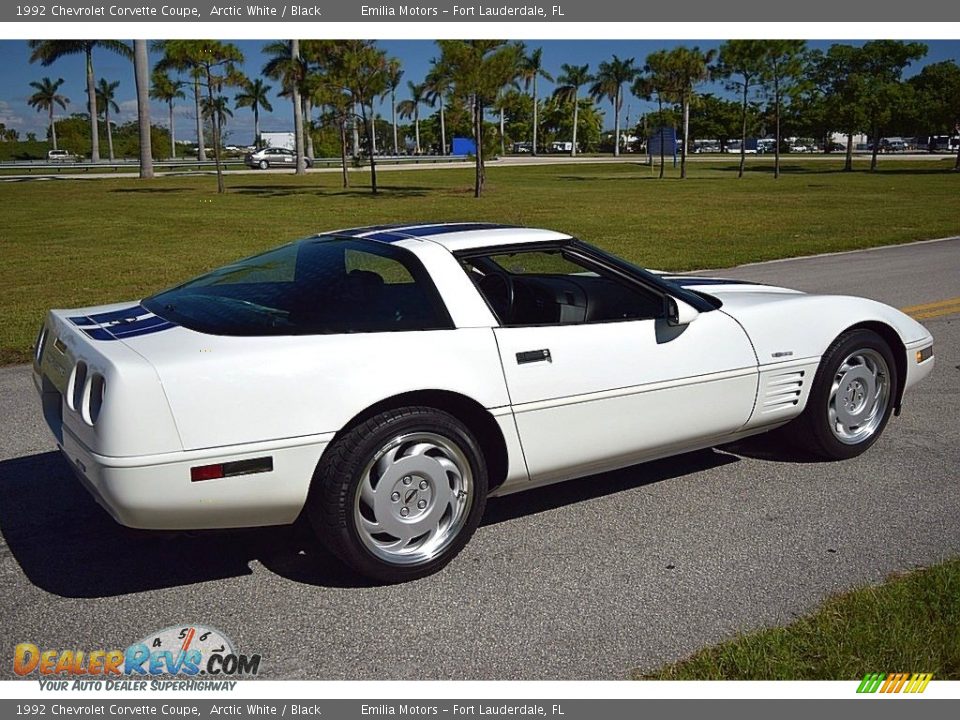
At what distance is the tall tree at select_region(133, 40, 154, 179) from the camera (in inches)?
1800

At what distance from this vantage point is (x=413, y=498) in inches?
146

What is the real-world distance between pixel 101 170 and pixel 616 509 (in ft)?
207

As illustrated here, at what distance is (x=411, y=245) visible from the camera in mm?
4098

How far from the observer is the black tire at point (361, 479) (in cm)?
350

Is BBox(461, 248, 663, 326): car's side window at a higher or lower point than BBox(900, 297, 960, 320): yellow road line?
higher

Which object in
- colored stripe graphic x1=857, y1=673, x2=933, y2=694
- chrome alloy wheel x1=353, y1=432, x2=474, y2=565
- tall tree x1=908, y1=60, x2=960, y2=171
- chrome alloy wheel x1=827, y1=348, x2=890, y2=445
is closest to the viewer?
colored stripe graphic x1=857, y1=673, x2=933, y2=694

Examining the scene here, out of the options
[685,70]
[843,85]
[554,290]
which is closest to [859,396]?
[554,290]

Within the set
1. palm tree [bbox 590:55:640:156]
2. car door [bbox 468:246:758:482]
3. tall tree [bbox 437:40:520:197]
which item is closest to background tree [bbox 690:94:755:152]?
palm tree [bbox 590:55:640:156]

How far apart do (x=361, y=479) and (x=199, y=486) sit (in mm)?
585

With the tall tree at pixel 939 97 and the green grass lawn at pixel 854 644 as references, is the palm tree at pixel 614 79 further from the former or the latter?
the green grass lawn at pixel 854 644

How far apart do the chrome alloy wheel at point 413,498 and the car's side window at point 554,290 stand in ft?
2.35

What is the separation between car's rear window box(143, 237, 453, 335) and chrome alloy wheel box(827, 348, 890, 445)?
2.35 metres

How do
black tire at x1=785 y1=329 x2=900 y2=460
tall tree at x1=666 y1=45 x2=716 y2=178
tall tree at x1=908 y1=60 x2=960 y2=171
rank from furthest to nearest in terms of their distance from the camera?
tall tree at x1=908 y1=60 x2=960 y2=171 → tall tree at x1=666 y1=45 x2=716 y2=178 → black tire at x1=785 y1=329 x2=900 y2=460

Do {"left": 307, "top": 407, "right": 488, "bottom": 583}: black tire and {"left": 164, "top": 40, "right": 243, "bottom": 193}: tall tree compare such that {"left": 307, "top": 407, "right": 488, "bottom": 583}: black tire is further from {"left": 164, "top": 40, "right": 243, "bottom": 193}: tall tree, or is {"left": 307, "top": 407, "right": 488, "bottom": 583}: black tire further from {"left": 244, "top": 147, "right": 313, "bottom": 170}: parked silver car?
{"left": 244, "top": 147, "right": 313, "bottom": 170}: parked silver car
